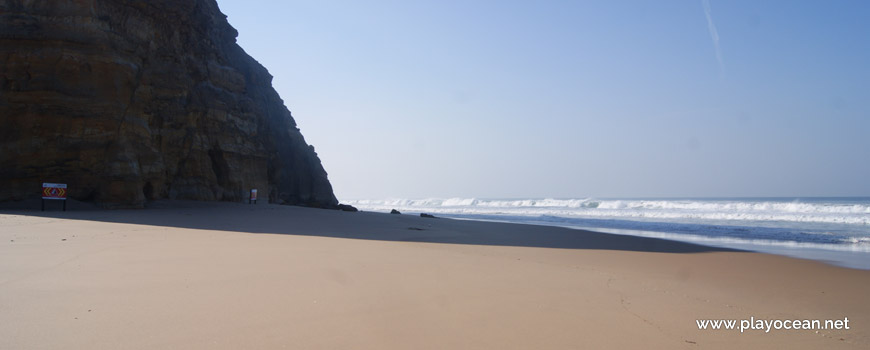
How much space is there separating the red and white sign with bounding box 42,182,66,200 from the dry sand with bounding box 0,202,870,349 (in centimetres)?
693

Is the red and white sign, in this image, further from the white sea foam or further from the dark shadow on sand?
the white sea foam

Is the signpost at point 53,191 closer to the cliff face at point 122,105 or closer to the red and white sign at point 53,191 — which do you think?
the red and white sign at point 53,191

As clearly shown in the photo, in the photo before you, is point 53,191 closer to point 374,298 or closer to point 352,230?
point 352,230

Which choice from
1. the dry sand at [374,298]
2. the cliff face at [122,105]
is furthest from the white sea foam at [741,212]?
the cliff face at [122,105]

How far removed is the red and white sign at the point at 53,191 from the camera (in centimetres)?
1263

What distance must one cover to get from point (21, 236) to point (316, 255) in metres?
4.39

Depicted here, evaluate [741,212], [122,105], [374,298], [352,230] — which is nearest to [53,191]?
[122,105]

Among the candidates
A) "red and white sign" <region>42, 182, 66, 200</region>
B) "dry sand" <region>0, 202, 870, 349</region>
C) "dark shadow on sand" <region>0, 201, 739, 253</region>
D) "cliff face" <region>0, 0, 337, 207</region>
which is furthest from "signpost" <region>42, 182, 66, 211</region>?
"dry sand" <region>0, 202, 870, 349</region>

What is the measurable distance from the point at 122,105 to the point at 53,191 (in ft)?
11.0

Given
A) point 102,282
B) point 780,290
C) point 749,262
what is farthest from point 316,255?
point 749,262

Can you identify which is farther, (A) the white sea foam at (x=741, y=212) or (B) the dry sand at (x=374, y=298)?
(A) the white sea foam at (x=741, y=212)

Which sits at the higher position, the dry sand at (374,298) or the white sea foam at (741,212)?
the white sea foam at (741,212)

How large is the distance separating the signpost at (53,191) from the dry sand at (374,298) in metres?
6.90

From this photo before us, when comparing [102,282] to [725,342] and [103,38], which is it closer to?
[725,342]
